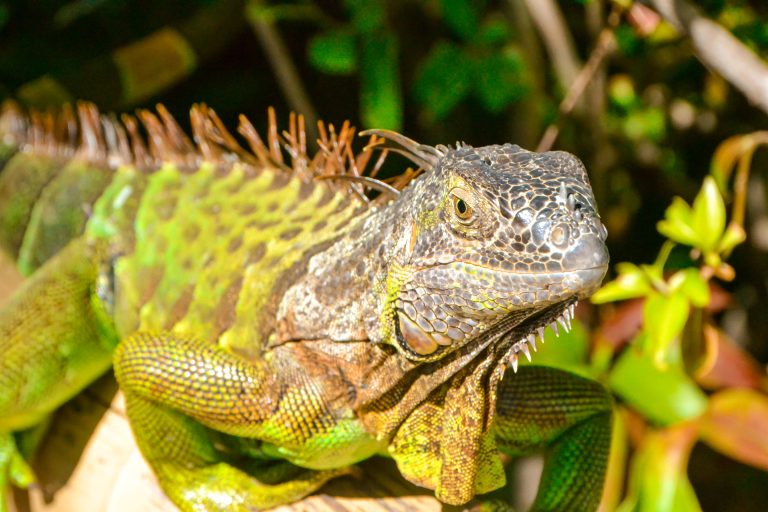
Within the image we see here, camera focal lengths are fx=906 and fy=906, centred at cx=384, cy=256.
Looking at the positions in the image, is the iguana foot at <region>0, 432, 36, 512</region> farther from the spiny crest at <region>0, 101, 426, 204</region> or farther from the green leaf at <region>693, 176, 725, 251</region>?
the green leaf at <region>693, 176, 725, 251</region>

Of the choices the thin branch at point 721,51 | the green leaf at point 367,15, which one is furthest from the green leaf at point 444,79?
the thin branch at point 721,51

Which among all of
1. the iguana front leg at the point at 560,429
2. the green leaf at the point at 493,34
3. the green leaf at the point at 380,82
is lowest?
the iguana front leg at the point at 560,429

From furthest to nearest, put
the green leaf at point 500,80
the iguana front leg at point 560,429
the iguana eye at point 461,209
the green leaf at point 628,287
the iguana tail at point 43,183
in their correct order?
the green leaf at point 500,80, the iguana tail at point 43,183, the green leaf at point 628,287, the iguana front leg at point 560,429, the iguana eye at point 461,209

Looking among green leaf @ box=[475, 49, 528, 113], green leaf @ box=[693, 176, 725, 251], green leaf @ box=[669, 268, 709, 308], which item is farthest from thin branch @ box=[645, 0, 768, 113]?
green leaf @ box=[475, 49, 528, 113]

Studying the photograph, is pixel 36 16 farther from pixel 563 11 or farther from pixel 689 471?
pixel 689 471

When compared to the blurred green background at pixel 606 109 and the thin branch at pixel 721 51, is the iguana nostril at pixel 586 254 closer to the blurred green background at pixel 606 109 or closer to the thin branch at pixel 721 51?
the blurred green background at pixel 606 109

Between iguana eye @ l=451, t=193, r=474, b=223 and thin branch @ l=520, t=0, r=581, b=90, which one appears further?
thin branch @ l=520, t=0, r=581, b=90
